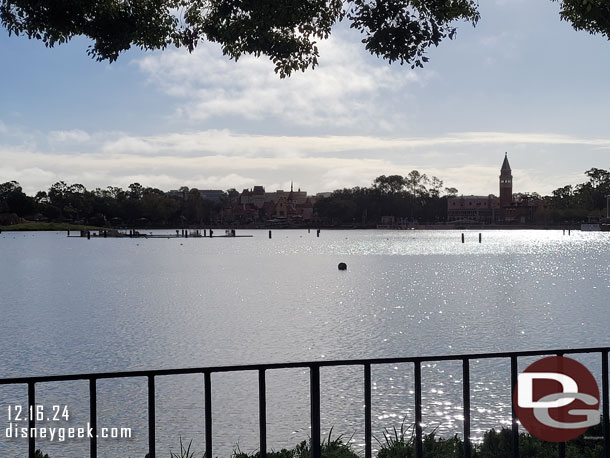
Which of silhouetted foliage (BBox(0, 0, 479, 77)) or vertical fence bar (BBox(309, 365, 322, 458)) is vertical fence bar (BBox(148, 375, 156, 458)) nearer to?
vertical fence bar (BBox(309, 365, 322, 458))

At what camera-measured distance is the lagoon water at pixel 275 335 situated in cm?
2000

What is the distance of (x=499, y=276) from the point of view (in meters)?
75.1

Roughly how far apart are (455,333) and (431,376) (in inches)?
484

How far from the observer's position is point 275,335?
36719 millimetres

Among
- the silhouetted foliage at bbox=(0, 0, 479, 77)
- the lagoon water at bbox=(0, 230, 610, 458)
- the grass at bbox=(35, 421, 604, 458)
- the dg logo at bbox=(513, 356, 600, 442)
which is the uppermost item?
the silhouetted foliage at bbox=(0, 0, 479, 77)

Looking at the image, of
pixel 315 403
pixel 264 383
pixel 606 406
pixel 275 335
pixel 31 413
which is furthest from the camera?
pixel 275 335

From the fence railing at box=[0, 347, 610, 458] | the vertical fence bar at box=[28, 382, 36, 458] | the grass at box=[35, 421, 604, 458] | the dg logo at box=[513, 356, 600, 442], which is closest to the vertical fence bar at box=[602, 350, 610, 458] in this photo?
the fence railing at box=[0, 347, 610, 458]

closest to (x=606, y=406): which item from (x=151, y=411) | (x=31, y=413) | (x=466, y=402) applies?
(x=466, y=402)

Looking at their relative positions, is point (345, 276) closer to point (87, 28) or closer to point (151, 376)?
point (87, 28)

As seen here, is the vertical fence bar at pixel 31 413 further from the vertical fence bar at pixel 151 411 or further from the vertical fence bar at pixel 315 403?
the vertical fence bar at pixel 315 403

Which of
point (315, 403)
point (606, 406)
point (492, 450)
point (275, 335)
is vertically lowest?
point (275, 335)

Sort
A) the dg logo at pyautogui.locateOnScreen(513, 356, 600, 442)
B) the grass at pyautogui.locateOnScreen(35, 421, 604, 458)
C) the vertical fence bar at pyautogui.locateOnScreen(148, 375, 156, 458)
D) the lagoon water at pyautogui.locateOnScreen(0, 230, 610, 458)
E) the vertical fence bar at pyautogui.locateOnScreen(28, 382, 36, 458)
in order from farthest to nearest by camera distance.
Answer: the lagoon water at pyautogui.locateOnScreen(0, 230, 610, 458), the grass at pyautogui.locateOnScreen(35, 421, 604, 458), the dg logo at pyautogui.locateOnScreen(513, 356, 600, 442), the vertical fence bar at pyautogui.locateOnScreen(148, 375, 156, 458), the vertical fence bar at pyautogui.locateOnScreen(28, 382, 36, 458)

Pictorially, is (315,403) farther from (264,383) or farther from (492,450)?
(492,450)

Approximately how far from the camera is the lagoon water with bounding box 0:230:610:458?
20.0 m
